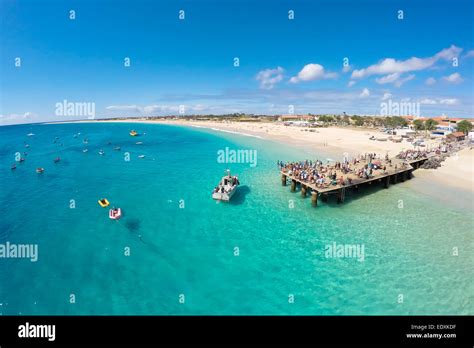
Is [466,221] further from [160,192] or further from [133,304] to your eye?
[160,192]

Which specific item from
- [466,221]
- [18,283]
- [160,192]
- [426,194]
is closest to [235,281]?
[18,283]

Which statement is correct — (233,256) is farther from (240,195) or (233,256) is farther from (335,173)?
(335,173)

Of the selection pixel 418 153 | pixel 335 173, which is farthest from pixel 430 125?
pixel 335 173

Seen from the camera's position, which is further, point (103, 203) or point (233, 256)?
point (103, 203)

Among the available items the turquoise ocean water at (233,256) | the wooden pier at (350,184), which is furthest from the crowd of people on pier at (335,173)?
the turquoise ocean water at (233,256)

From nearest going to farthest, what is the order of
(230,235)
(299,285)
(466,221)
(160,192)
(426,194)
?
1. (299,285)
2. (230,235)
3. (466,221)
4. (426,194)
5. (160,192)
